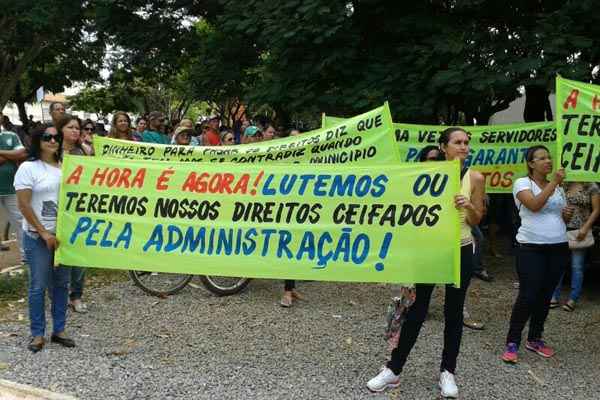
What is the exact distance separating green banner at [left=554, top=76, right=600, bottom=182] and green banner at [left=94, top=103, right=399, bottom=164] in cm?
202

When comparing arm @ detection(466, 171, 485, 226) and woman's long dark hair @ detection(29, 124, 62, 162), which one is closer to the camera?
arm @ detection(466, 171, 485, 226)

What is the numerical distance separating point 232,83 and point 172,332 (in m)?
8.11

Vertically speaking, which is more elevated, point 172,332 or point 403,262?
point 403,262

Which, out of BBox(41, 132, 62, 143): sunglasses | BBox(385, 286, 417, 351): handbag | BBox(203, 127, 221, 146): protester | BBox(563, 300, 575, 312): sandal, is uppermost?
BBox(41, 132, 62, 143): sunglasses

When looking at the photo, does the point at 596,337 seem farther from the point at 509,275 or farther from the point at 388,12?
the point at 388,12

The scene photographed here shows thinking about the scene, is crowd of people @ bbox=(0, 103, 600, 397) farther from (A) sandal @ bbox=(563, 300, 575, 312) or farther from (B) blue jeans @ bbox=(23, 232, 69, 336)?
(A) sandal @ bbox=(563, 300, 575, 312)

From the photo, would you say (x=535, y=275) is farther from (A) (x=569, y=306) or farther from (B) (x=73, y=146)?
(B) (x=73, y=146)

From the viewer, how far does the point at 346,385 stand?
440cm

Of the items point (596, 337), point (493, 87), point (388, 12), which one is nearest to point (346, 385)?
point (596, 337)

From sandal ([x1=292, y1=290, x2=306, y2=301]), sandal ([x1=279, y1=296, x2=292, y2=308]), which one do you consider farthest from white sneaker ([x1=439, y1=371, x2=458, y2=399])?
sandal ([x1=292, y1=290, x2=306, y2=301])

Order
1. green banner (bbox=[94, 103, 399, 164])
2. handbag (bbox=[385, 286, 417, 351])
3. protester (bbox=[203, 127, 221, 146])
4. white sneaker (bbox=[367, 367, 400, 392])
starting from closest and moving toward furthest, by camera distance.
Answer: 1. white sneaker (bbox=[367, 367, 400, 392])
2. handbag (bbox=[385, 286, 417, 351])
3. green banner (bbox=[94, 103, 399, 164])
4. protester (bbox=[203, 127, 221, 146])

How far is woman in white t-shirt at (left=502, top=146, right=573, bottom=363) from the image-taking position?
482cm

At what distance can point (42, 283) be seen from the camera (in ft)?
15.8

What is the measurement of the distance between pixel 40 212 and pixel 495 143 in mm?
5409
